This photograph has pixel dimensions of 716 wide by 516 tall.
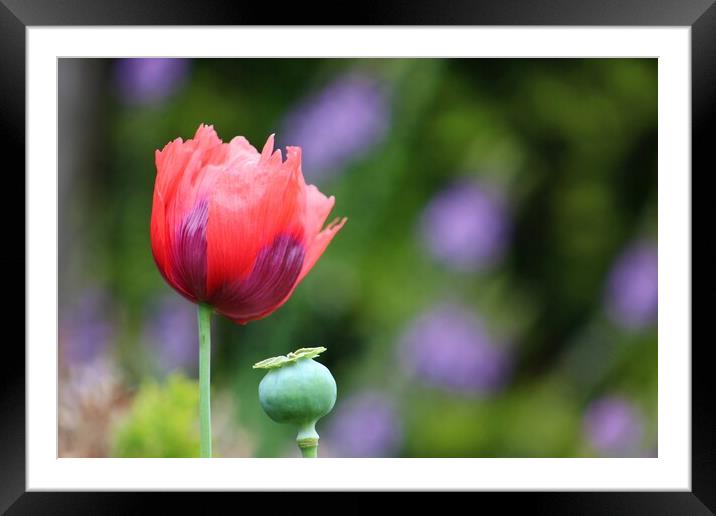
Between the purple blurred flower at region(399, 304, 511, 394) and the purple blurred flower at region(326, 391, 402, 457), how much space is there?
0.06 metres

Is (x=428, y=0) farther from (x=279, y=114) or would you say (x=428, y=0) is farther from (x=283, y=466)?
(x=279, y=114)

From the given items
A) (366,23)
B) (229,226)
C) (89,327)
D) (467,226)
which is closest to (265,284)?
(229,226)

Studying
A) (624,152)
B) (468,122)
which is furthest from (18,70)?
(624,152)

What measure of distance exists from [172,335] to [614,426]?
561 millimetres

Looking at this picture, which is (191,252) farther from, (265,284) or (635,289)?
(635,289)

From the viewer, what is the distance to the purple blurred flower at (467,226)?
60.2 inches

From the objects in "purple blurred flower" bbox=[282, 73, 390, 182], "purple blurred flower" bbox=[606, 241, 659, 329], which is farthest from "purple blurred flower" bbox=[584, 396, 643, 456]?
"purple blurred flower" bbox=[282, 73, 390, 182]

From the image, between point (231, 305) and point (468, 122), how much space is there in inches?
35.5

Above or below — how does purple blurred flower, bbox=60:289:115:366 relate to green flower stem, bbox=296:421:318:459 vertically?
above

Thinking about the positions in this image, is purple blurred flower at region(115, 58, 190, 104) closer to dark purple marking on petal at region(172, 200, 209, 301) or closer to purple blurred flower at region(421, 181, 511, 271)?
purple blurred flower at region(421, 181, 511, 271)

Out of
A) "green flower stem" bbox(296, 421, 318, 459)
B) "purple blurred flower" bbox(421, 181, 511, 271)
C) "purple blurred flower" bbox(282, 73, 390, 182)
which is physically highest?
"purple blurred flower" bbox(282, 73, 390, 182)

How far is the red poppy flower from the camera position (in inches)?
29.9

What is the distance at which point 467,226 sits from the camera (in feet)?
5.04

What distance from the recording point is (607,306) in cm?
153
